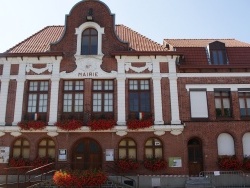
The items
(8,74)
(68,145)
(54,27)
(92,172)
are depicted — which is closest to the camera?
(92,172)

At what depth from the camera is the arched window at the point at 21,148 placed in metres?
21.3

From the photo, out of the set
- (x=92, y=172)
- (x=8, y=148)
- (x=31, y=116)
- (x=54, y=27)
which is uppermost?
(x=54, y=27)

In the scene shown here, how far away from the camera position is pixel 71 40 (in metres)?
23.2

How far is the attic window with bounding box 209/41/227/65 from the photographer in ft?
76.2

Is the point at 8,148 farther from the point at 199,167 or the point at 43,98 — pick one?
the point at 199,167

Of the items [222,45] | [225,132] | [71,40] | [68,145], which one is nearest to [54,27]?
[71,40]

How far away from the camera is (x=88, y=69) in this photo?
22406 mm

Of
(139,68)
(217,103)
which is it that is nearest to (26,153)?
(139,68)

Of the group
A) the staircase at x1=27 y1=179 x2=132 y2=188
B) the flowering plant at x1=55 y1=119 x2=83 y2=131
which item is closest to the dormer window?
the flowering plant at x1=55 y1=119 x2=83 y2=131

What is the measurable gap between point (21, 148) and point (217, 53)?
15.7m

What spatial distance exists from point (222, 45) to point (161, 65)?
523 cm

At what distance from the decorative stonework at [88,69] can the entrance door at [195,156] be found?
7.28 meters

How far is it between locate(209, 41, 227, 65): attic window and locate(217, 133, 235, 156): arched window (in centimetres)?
542

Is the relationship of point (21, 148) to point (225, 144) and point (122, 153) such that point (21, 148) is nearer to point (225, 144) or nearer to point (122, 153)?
point (122, 153)
